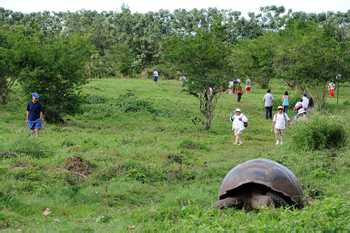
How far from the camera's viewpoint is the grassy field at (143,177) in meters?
7.74

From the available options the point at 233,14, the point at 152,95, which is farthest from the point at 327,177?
the point at 233,14

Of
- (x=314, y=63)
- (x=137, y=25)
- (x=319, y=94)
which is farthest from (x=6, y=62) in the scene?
(x=137, y=25)

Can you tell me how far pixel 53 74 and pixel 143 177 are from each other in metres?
10.3

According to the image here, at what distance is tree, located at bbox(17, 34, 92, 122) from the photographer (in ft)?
72.5

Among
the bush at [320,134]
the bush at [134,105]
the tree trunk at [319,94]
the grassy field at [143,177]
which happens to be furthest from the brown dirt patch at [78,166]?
the tree trunk at [319,94]

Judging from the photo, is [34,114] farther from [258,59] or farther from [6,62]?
[258,59]

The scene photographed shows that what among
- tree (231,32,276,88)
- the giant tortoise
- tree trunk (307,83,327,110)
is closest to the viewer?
the giant tortoise

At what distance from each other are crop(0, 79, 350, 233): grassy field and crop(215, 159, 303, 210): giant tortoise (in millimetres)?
448

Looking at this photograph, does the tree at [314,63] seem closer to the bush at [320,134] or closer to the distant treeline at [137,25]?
the bush at [320,134]

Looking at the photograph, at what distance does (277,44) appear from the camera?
37000 millimetres

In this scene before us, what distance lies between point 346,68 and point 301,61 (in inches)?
78.9

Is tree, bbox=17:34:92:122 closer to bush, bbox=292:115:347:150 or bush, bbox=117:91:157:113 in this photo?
bush, bbox=117:91:157:113

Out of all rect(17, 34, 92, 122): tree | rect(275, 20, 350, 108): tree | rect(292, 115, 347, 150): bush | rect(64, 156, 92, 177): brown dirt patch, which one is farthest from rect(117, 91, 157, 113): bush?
rect(64, 156, 92, 177): brown dirt patch

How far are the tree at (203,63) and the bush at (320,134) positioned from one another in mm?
6635
